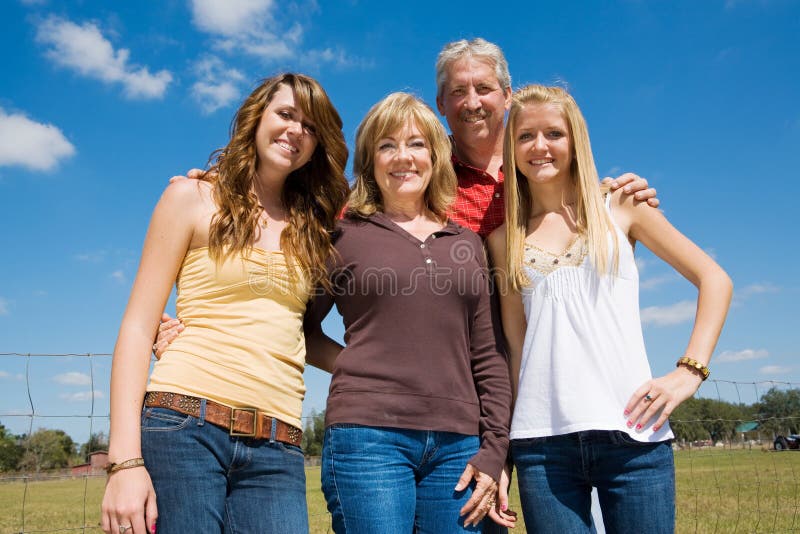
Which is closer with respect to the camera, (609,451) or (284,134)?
(609,451)

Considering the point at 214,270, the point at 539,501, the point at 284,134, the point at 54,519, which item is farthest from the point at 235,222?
the point at 54,519

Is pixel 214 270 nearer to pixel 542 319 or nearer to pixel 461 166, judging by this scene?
pixel 542 319

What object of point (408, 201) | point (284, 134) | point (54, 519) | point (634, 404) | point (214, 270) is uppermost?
point (284, 134)

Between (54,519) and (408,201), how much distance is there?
14.9 m

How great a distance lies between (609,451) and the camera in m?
2.29

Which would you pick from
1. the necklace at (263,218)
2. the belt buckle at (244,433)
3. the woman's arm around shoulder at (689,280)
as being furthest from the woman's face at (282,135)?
the woman's arm around shoulder at (689,280)

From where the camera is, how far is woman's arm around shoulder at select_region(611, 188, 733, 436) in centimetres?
231

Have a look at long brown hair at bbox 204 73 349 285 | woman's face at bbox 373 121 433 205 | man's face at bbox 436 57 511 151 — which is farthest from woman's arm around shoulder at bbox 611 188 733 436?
long brown hair at bbox 204 73 349 285

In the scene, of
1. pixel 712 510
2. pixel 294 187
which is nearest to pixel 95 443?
pixel 294 187

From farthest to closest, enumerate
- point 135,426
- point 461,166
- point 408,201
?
point 461,166
point 408,201
point 135,426

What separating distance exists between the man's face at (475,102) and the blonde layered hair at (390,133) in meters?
0.79

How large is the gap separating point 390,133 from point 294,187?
0.52 meters

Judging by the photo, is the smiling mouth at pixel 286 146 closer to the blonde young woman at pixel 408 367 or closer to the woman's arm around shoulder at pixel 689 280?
the blonde young woman at pixel 408 367

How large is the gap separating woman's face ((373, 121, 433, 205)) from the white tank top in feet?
2.16
